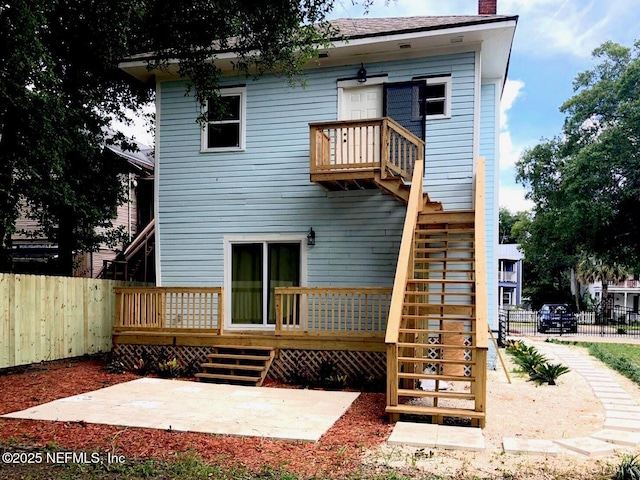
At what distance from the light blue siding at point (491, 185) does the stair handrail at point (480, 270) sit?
1.74 meters

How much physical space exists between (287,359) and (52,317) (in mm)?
4630

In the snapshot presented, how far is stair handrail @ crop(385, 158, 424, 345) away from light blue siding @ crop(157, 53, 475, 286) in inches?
44.5

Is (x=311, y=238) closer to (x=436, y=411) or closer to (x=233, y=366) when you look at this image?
(x=233, y=366)

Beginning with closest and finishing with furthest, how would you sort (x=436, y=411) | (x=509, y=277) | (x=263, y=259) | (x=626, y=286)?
1. (x=436, y=411)
2. (x=263, y=259)
3. (x=626, y=286)
4. (x=509, y=277)

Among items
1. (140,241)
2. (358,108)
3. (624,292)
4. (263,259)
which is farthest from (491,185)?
(624,292)

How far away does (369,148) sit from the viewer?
352 inches

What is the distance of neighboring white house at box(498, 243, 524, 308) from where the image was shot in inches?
1715

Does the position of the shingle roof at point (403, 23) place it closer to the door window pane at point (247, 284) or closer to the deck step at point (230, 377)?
the door window pane at point (247, 284)

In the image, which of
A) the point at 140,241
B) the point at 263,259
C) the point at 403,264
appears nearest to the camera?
the point at 403,264

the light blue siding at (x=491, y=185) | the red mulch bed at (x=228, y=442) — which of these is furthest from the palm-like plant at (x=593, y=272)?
the red mulch bed at (x=228, y=442)

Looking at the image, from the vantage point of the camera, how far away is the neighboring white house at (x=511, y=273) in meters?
43.6

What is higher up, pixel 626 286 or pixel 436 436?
pixel 626 286

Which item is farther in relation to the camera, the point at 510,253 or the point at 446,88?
the point at 510,253

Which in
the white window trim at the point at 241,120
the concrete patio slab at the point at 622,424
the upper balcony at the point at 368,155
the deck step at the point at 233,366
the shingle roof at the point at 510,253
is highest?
the white window trim at the point at 241,120
